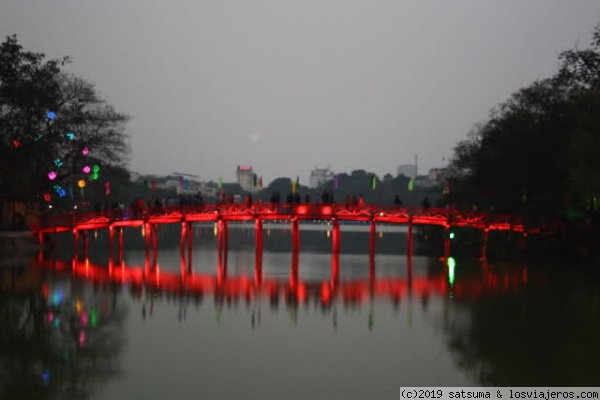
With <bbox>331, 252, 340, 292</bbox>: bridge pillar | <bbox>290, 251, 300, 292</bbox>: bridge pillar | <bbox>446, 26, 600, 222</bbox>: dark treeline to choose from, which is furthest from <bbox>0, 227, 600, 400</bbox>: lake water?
<bbox>446, 26, 600, 222</bbox>: dark treeline

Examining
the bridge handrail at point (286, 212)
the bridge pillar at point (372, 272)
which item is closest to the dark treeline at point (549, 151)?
the bridge handrail at point (286, 212)

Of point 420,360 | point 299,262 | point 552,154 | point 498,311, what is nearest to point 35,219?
point 299,262

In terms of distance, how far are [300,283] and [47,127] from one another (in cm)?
2965

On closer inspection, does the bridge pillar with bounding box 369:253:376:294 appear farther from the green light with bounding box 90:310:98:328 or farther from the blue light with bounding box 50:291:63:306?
the green light with bounding box 90:310:98:328

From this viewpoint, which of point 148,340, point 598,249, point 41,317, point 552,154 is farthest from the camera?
point 552,154

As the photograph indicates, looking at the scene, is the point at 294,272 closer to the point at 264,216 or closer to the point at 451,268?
the point at 451,268

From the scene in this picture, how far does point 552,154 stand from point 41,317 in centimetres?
4601

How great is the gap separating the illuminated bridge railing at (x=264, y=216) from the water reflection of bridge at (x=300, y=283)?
34.6 ft

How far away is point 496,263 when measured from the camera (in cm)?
6406

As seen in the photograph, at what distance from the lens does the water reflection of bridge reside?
4206 cm

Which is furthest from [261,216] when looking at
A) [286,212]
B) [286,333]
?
[286,333]

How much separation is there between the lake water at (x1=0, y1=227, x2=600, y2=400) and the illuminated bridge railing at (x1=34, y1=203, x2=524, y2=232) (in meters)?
15.3

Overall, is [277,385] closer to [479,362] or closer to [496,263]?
[479,362]

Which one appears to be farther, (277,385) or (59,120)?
(59,120)
